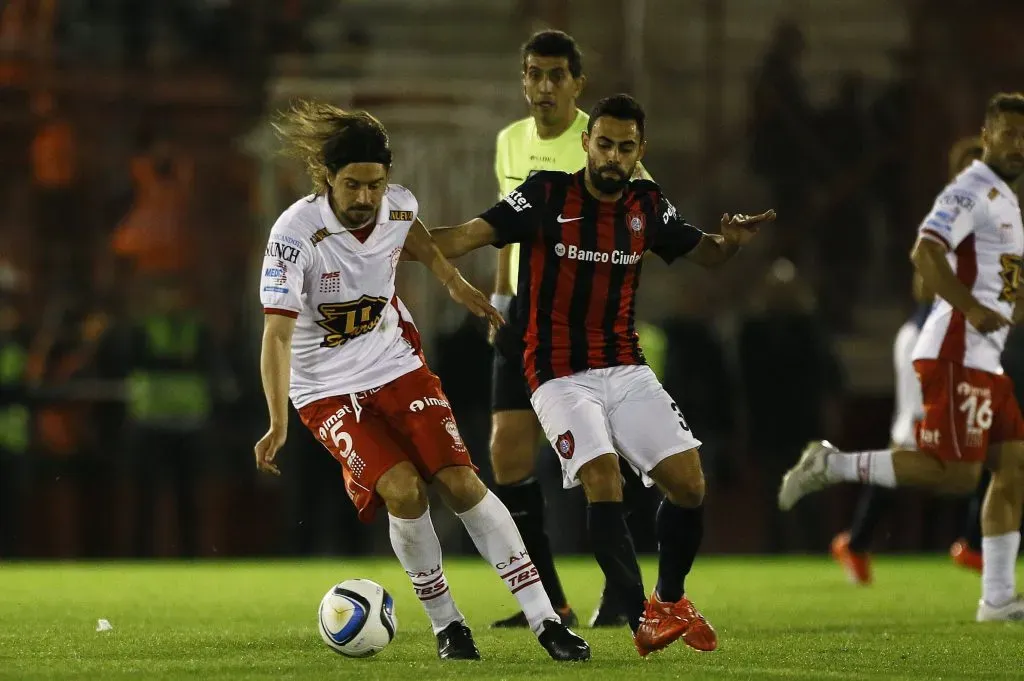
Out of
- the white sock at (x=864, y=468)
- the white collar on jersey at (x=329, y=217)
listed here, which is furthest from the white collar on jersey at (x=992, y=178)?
the white collar on jersey at (x=329, y=217)

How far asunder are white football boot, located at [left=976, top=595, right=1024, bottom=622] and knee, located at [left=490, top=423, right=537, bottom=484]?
6.69ft

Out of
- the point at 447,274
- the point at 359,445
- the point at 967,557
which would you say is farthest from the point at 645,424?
the point at 967,557

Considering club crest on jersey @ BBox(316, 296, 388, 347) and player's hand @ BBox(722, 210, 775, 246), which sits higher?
player's hand @ BBox(722, 210, 775, 246)

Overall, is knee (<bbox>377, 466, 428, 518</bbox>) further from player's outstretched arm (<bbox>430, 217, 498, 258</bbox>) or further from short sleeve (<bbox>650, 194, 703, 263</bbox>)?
short sleeve (<bbox>650, 194, 703, 263</bbox>)

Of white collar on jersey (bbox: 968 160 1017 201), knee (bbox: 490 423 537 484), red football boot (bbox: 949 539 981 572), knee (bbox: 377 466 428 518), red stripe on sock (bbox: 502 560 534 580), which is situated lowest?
red football boot (bbox: 949 539 981 572)

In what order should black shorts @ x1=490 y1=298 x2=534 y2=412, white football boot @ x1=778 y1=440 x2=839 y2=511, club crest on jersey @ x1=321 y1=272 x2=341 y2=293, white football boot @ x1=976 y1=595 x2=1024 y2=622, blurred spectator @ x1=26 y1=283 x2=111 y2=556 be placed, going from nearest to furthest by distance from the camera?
1. club crest on jersey @ x1=321 y1=272 x2=341 y2=293
2. black shorts @ x1=490 y1=298 x2=534 y2=412
3. white football boot @ x1=976 y1=595 x2=1024 y2=622
4. white football boot @ x1=778 y1=440 x2=839 y2=511
5. blurred spectator @ x1=26 y1=283 x2=111 y2=556

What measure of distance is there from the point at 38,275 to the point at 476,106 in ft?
14.3

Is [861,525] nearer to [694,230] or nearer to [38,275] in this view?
[694,230]

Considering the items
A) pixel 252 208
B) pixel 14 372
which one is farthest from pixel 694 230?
pixel 252 208

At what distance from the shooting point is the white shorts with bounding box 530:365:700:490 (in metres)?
6.45

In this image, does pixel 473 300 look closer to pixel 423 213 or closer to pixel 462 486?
pixel 462 486

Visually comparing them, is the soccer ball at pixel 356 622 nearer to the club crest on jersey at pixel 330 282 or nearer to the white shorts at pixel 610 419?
the white shorts at pixel 610 419

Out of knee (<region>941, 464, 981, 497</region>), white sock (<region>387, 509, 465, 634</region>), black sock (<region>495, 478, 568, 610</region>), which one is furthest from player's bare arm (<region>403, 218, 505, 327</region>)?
knee (<region>941, 464, 981, 497</region>)

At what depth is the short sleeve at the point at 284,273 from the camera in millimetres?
6203
